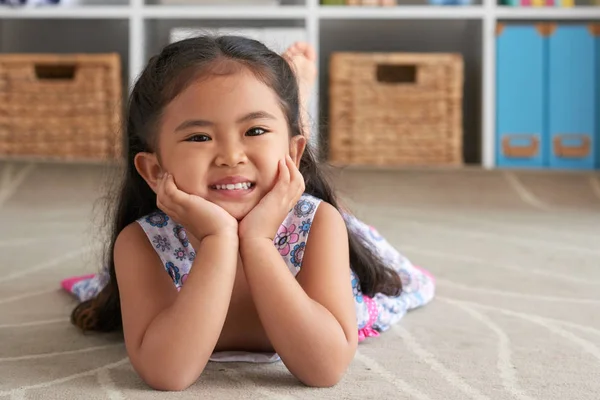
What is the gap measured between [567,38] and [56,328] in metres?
2.04

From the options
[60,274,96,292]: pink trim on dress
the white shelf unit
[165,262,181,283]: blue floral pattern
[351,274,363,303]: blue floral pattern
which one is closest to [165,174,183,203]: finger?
[165,262,181,283]: blue floral pattern

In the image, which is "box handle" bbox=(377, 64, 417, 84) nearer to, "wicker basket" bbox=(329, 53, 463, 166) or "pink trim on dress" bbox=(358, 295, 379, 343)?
"wicker basket" bbox=(329, 53, 463, 166)

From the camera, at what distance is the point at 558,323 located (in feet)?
3.31

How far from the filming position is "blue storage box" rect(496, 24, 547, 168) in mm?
2584

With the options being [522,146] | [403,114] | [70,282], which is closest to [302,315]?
[70,282]

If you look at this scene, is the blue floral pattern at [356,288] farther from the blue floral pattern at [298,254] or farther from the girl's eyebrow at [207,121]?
Result: the girl's eyebrow at [207,121]

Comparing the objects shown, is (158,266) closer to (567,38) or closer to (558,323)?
(558,323)

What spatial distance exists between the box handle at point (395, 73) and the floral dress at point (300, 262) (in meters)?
1.59

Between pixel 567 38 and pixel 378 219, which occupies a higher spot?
pixel 567 38

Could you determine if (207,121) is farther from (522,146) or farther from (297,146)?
(522,146)

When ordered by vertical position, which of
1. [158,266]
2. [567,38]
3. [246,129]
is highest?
[567,38]

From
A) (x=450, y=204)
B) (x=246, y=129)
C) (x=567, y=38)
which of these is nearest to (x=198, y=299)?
(x=246, y=129)

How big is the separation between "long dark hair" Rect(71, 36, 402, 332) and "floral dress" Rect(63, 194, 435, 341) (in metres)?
0.04

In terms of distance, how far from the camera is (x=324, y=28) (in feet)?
9.25
